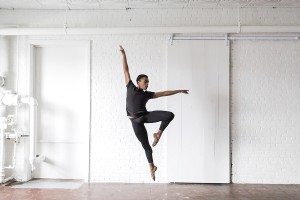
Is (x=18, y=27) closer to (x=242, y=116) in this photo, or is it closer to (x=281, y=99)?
(x=242, y=116)

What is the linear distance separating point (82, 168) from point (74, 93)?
4.52 ft

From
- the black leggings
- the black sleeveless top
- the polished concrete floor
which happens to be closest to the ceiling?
the black sleeveless top

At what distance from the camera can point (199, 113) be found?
210 inches

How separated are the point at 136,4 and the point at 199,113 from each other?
85.0 inches

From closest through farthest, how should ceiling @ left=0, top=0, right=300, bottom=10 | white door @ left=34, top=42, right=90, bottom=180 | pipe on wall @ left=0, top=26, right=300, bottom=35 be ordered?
pipe on wall @ left=0, top=26, right=300, bottom=35
ceiling @ left=0, top=0, right=300, bottom=10
white door @ left=34, top=42, right=90, bottom=180

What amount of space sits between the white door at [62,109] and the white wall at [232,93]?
0.33m

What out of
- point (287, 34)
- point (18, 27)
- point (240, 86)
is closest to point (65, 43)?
point (18, 27)

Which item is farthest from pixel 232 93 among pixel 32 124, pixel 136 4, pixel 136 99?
pixel 32 124

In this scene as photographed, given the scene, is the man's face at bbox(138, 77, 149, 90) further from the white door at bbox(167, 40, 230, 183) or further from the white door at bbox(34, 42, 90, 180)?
the white door at bbox(34, 42, 90, 180)

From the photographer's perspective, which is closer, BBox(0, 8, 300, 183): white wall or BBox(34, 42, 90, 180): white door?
BBox(0, 8, 300, 183): white wall

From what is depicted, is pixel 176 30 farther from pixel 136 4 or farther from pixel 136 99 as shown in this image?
pixel 136 99

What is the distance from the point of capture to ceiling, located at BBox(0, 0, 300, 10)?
509 cm

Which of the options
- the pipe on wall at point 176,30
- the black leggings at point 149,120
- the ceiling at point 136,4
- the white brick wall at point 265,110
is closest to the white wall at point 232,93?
the white brick wall at point 265,110

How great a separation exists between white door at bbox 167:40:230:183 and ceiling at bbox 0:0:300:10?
639mm
